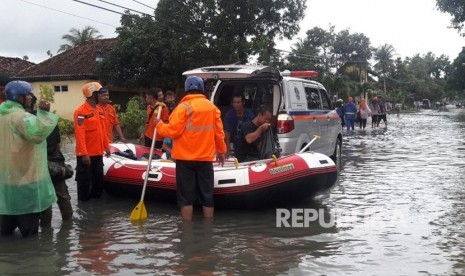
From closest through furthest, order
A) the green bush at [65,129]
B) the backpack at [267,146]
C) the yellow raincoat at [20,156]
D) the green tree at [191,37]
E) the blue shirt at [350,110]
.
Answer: the yellow raincoat at [20,156]
the backpack at [267,146]
the green bush at [65,129]
the blue shirt at [350,110]
the green tree at [191,37]

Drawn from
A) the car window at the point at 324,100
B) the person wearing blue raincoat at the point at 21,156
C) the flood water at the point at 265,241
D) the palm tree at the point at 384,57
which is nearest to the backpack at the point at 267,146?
the flood water at the point at 265,241

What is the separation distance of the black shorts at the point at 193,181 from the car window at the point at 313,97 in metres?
3.73

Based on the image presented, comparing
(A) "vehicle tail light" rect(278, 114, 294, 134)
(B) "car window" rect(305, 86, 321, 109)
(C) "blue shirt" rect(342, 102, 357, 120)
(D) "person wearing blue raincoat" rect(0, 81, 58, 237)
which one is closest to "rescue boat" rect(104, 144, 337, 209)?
(A) "vehicle tail light" rect(278, 114, 294, 134)

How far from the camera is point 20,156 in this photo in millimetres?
5746

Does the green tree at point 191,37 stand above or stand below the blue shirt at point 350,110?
above

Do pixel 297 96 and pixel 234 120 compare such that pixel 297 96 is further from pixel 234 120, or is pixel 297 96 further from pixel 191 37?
pixel 191 37

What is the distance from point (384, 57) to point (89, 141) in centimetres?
8689

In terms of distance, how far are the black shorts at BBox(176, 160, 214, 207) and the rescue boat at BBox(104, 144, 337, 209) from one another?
1.25 feet

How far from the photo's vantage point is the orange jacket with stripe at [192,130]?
6.68 metres

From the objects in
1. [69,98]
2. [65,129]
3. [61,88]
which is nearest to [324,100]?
[65,129]

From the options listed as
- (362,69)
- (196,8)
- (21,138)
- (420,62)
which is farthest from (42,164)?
(420,62)

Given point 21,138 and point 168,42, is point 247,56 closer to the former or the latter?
point 168,42

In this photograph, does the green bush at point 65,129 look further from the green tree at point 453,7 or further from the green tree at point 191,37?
the green tree at point 453,7

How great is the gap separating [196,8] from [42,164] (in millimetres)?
27677
